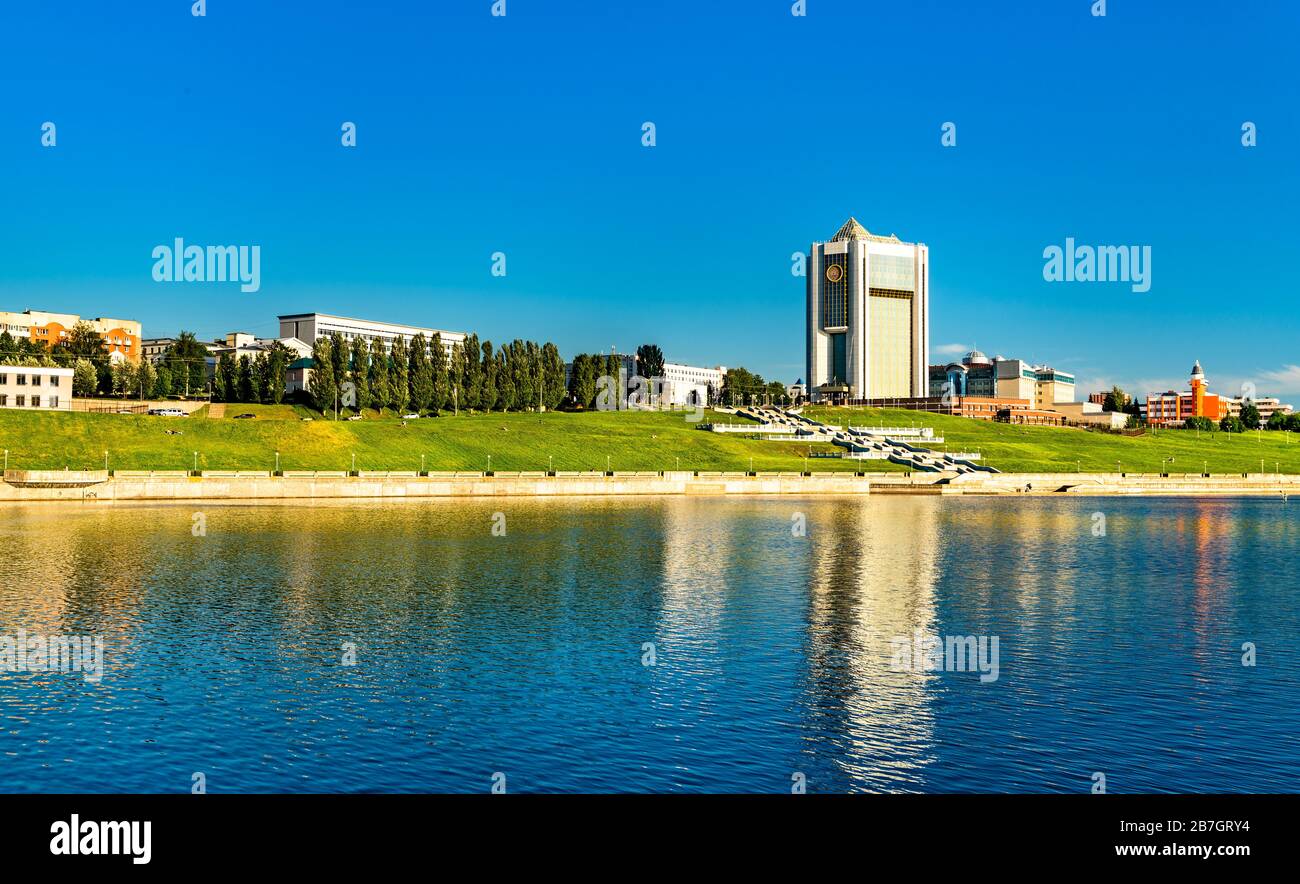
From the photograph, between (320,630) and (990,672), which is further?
(320,630)

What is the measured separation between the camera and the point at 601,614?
43.0 meters

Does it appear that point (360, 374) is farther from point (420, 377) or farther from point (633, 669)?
point (633, 669)

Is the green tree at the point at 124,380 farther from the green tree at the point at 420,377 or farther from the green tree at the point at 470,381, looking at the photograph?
the green tree at the point at 470,381

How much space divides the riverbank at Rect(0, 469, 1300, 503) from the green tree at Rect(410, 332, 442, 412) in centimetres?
5620

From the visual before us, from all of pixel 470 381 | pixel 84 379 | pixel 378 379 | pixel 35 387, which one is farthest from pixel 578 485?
pixel 84 379

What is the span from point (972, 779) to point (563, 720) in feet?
32.8

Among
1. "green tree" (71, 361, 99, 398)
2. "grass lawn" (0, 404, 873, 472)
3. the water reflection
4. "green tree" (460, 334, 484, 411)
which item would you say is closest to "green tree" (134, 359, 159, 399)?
"green tree" (71, 361, 99, 398)

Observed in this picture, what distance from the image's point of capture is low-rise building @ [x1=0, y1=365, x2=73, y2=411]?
135750 mm

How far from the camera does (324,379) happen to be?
16862 cm

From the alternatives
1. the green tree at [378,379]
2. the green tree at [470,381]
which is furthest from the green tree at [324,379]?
the green tree at [470,381]

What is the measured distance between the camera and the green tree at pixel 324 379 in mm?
168375

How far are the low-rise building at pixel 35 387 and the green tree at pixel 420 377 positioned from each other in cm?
5251
